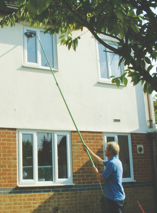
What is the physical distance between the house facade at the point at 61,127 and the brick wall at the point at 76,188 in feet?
0.08

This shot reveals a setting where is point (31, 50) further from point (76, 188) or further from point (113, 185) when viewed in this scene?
point (113, 185)

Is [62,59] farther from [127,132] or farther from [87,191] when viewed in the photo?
[87,191]

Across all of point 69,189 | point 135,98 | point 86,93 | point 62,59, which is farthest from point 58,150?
point 135,98

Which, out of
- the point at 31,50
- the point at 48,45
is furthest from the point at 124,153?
the point at 31,50

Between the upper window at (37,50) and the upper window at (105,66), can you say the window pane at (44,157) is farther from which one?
the upper window at (105,66)

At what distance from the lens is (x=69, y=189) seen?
9539 mm

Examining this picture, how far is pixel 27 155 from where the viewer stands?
9.20 meters

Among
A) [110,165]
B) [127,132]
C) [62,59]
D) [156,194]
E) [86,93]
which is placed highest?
[62,59]

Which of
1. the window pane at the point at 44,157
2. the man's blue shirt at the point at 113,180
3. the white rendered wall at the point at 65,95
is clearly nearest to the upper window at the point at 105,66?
the white rendered wall at the point at 65,95

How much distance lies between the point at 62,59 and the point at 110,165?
5485mm

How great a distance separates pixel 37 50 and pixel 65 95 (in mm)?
1578

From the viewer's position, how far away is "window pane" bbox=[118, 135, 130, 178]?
→ 1095 centimetres

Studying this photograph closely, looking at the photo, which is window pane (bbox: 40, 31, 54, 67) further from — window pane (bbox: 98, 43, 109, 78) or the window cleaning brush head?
window pane (bbox: 98, 43, 109, 78)

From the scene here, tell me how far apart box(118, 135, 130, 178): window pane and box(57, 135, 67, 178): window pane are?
211 cm
